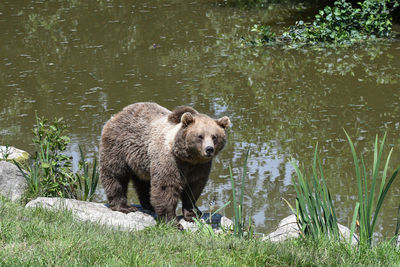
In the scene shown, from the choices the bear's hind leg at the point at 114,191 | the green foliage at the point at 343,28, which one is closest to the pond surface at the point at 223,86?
the green foliage at the point at 343,28

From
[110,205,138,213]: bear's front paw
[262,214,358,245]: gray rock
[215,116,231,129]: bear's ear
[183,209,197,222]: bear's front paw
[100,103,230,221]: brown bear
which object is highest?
[215,116,231,129]: bear's ear

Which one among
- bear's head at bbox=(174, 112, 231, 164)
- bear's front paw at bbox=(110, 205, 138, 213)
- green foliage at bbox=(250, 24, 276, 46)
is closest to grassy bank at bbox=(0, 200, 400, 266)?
bear's head at bbox=(174, 112, 231, 164)

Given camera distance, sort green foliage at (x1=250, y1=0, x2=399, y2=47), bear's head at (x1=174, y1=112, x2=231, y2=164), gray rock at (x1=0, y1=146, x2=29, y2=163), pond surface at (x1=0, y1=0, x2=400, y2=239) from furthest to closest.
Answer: green foliage at (x1=250, y1=0, x2=399, y2=47), pond surface at (x1=0, y1=0, x2=400, y2=239), gray rock at (x1=0, y1=146, x2=29, y2=163), bear's head at (x1=174, y1=112, x2=231, y2=164)

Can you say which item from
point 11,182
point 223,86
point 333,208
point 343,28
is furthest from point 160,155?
point 343,28

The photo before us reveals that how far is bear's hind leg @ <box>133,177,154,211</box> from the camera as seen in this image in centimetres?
785

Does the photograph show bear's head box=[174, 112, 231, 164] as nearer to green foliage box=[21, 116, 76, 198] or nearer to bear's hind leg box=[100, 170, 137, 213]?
bear's hind leg box=[100, 170, 137, 213]

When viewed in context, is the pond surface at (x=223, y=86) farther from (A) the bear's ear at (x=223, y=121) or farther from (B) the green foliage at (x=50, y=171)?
(B) the green foliage at (x=50, y=171)

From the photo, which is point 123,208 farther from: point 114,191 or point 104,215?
point 104,215

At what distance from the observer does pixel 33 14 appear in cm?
1917

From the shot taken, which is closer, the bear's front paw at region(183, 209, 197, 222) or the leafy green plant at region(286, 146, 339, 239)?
the leafy green plant at region(286, 146, 339, 239)

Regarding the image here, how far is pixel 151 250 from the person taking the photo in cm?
488

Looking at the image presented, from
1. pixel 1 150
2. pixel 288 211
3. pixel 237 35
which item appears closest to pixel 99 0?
pixel 237 35

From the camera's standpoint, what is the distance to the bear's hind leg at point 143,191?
309 inches

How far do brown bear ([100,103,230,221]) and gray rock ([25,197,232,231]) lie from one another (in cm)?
22
